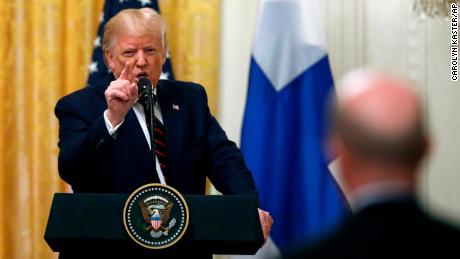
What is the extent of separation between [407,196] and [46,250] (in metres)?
4.14

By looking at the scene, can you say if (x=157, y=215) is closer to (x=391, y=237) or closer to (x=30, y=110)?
(x=391, y=237)

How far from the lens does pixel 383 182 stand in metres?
1.57

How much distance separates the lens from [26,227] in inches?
213

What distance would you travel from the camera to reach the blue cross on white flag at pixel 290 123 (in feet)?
18.2

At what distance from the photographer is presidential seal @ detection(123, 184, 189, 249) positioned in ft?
9.66

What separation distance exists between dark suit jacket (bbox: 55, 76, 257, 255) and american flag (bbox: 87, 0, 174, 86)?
1.64 meters

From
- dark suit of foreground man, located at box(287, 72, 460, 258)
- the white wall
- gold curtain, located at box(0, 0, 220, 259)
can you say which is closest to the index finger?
dark suit of foreground man, located at box(287, 72, 460, 258)

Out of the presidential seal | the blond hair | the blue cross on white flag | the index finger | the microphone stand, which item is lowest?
the blue cross on white flag

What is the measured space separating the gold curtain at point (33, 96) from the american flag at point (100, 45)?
0.24ft

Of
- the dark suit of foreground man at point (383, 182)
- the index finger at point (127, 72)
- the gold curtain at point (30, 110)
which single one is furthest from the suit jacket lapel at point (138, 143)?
the gold curtain at point (30, 110)

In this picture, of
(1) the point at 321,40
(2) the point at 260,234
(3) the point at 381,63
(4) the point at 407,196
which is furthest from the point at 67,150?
(3) the point at 381,63

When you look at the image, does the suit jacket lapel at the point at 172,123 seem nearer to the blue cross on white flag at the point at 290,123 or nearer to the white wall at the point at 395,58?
the blue cross on white flag at the point at 290,123

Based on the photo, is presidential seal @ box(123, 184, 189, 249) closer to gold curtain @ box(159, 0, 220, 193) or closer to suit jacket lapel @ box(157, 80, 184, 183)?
suit jacket lapel @ box(157, 80, 184, 183)

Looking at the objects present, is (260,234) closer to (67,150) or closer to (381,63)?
(67,150)
